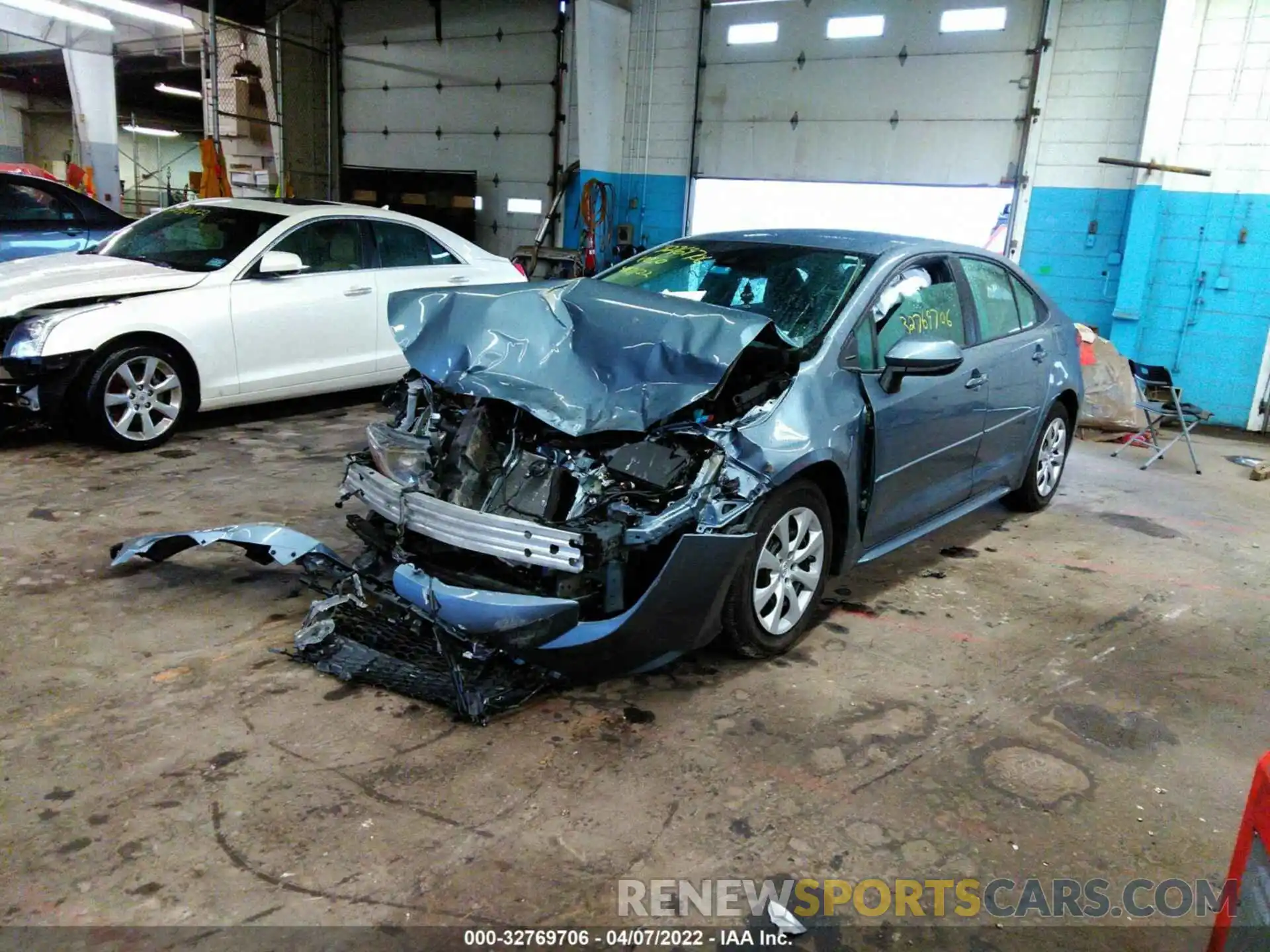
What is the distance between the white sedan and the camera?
5.21 metres

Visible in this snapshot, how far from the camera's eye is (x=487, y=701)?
297 cm

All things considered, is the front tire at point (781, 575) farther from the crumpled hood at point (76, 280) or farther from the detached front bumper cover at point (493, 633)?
the crumpled hood at point (76, 280)

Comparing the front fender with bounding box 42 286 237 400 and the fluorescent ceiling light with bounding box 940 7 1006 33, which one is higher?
the fluorescent ceiling light with bounding box 940 7 1006 33

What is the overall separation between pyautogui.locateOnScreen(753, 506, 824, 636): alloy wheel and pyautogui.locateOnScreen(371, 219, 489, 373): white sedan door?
13.1 feet

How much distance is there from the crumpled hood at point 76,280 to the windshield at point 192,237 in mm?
179

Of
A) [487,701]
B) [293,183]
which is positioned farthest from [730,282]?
[293,183]

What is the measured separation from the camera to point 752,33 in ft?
34.9

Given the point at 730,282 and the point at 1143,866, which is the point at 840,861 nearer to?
the point at 1143,866

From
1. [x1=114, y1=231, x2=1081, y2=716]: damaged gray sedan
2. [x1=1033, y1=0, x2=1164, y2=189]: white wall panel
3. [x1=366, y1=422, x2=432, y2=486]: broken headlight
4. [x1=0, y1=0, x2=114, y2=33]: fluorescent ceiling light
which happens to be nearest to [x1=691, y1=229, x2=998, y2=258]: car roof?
[x1=114, y1=231, x2=1081, y2=716]: damaged gray sedan

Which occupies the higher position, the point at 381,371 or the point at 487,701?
the point at 381,371

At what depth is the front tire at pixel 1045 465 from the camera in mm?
5270

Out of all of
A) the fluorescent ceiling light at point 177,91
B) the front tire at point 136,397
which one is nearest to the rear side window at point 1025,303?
the front tire at point 136,397

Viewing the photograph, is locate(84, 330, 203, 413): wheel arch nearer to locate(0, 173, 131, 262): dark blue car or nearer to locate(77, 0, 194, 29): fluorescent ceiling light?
locate(0, 173, 131, 262): dark blue car

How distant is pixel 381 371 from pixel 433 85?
27.3 feet
